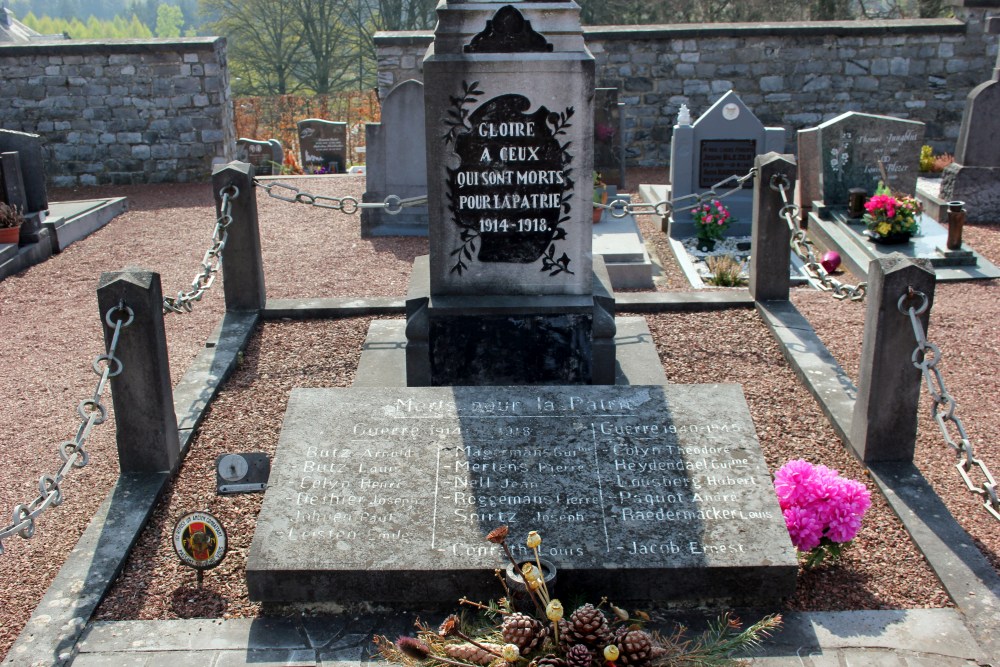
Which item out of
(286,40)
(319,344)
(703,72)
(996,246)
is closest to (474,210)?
(319,344)

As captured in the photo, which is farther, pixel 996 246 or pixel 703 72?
Result: pixel 703 72

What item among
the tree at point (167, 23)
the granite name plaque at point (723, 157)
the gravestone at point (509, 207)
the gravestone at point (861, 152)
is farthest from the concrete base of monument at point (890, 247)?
the tree at point (167, 23)

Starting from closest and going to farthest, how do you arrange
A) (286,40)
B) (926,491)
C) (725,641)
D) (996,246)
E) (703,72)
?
(725,641) < (926,491) < (996,246) < (703,72) < (286,40)

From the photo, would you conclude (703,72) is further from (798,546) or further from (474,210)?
(798,546)

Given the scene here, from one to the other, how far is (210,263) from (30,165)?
558 cm

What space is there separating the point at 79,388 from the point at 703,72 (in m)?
11.6

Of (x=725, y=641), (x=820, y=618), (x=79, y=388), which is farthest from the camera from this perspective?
(x=79, y=388)

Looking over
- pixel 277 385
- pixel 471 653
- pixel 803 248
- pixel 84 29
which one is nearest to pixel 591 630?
pixel 471 653

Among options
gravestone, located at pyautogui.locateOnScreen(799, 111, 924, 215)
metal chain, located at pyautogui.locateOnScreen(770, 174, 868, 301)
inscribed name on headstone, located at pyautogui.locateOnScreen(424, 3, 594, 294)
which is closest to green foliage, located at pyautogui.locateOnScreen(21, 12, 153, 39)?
gravestone, located at pyautogui.locateOnScreen(799, 111, 924, 215)

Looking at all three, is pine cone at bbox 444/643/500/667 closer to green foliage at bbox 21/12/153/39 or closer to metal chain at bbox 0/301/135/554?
metal chain at bbox 0/301/135/554

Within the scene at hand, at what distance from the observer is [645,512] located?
4.18 meters

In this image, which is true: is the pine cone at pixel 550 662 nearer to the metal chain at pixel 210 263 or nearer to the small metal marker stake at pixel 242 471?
the small metal marker stake at pixel 242 471

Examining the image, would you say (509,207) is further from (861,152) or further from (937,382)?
(861,152)

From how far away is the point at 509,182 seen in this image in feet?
18.7
